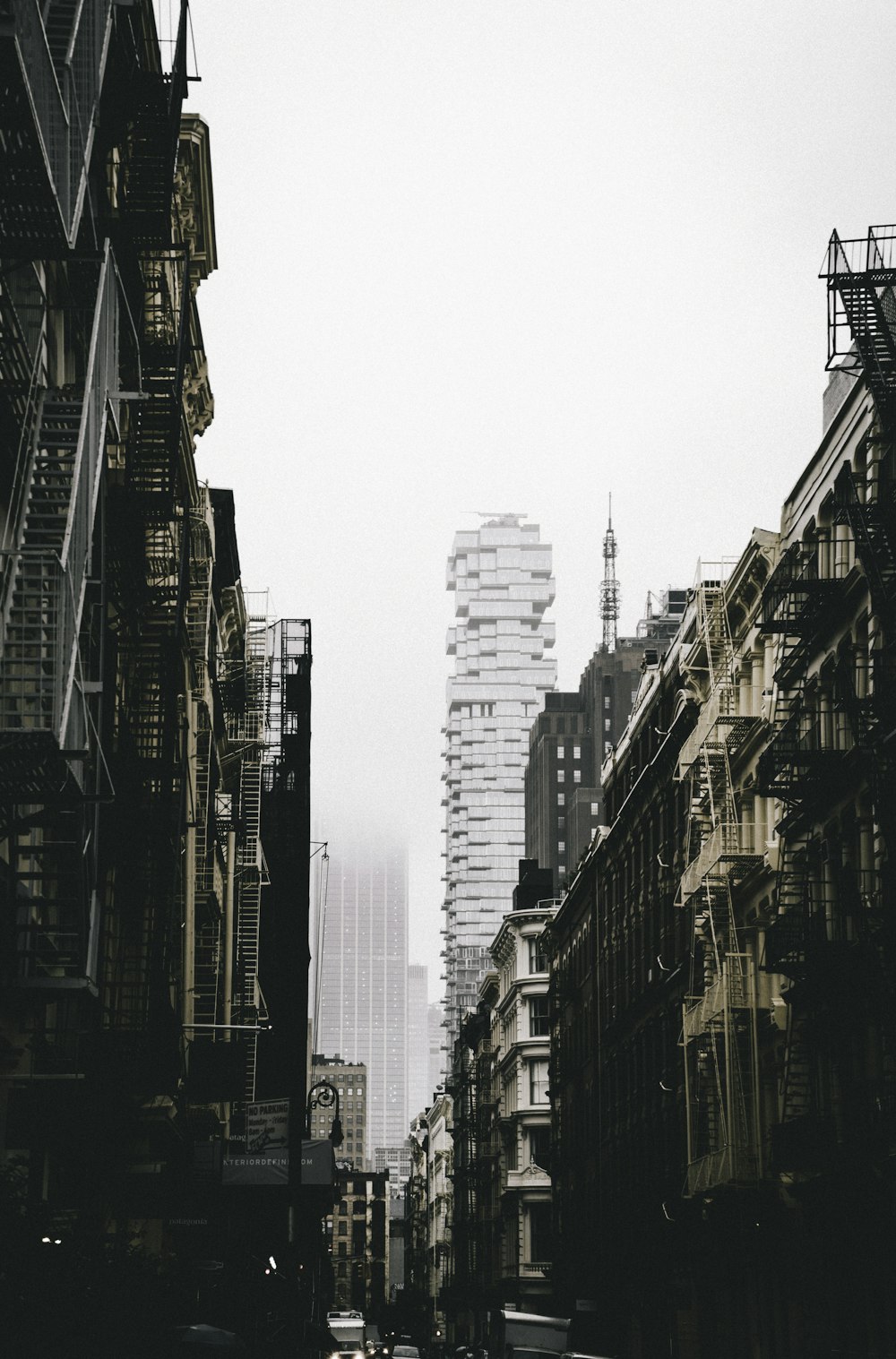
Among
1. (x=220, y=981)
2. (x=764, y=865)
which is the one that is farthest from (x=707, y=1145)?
(x=220, y=981)

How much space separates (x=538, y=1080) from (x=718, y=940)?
156 feet

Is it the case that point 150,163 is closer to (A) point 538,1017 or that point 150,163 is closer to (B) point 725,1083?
A: (B) point 725,1083

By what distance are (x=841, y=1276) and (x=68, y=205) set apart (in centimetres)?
2614

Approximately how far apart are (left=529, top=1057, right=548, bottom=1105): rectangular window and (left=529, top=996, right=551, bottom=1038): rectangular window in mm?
1296

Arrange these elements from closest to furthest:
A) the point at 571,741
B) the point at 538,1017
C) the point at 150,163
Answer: the point at 150,163
the point at 538,1017
the point at 571,741

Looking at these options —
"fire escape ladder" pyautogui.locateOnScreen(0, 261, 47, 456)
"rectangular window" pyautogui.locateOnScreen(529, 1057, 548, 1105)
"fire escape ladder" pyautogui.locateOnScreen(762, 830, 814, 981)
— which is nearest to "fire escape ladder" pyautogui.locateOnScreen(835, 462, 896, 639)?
"fire escape ladder" pyautogui.locateOnScreen(762, 830, 814, 981)

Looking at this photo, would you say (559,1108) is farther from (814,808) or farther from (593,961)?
(814,808)

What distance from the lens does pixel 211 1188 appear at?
3897 centimetres

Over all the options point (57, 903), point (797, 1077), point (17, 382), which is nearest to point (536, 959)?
point (797, 1077)

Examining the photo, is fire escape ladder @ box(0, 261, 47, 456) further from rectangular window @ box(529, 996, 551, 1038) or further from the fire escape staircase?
rectangular window @ box(529, 996, 551, 1038)

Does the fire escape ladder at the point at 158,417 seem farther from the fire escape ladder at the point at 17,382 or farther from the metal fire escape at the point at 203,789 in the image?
the metal fire escape at the point at 203,789

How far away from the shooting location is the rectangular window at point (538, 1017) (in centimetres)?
9006

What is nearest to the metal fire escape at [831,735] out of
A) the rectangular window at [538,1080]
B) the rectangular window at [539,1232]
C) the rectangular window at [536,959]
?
the rectangular window at [539,1232]

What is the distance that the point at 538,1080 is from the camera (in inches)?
3501
